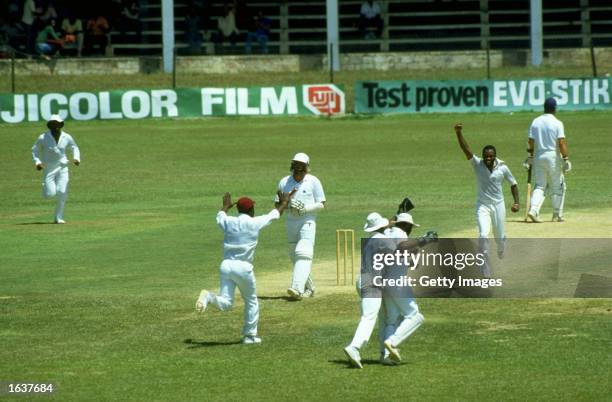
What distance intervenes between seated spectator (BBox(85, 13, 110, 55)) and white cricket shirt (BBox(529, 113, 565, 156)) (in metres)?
31.0

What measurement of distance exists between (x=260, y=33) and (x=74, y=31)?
25.0 feet

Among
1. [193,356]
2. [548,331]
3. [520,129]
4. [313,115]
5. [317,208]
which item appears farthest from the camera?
[313,115]

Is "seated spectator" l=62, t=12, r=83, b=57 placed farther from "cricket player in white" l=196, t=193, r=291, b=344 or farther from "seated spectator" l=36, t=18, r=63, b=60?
"cricket player in white" l=196, t=193, r=291, b=344

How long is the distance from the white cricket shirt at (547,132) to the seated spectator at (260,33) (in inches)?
1153

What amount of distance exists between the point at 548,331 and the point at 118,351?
519 centimetres

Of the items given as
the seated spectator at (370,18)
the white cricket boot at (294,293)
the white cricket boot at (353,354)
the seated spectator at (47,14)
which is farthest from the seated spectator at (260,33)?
the white cricket boot at (353,354)

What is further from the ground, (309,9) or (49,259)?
(309,9)

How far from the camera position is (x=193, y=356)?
14.5 meters

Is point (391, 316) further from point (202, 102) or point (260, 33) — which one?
point (260, 33)

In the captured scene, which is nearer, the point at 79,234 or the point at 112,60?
the point at 79,234

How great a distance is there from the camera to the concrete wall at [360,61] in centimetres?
5141

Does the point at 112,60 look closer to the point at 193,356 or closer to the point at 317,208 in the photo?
the point at 317,208

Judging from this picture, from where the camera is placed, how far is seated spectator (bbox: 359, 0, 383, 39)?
53.9 metres

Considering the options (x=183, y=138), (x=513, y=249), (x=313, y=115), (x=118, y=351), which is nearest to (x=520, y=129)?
(x=313, y=115)
